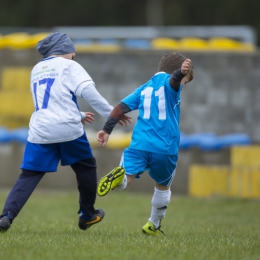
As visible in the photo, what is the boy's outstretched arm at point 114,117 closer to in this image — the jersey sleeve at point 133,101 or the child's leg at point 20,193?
the jersey sleeve at point 133,101

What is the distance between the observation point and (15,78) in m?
16.8

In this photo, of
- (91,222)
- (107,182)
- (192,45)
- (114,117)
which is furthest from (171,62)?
(192,45)

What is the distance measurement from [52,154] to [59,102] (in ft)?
1.58

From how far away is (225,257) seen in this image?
5258 mm

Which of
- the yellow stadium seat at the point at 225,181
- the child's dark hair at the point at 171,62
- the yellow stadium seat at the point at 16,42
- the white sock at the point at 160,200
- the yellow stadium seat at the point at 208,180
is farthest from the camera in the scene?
the yellow stadium seat at the point at 16,42

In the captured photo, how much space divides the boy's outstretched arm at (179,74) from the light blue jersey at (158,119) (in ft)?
0.22

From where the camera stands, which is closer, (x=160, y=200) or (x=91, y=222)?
(x=160, y=200)

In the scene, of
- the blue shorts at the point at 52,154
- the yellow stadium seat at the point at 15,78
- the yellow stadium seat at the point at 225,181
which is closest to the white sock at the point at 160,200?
the blue shorts at the point at 52,154

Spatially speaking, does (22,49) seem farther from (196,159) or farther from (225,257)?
(225,257)

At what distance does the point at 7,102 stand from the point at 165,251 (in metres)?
11.7

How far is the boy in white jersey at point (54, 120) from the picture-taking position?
671cm

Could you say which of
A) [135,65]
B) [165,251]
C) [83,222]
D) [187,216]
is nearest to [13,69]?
[135,65]

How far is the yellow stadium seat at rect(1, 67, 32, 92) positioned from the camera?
54.4 ft

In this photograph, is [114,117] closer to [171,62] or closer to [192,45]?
[171,62]
